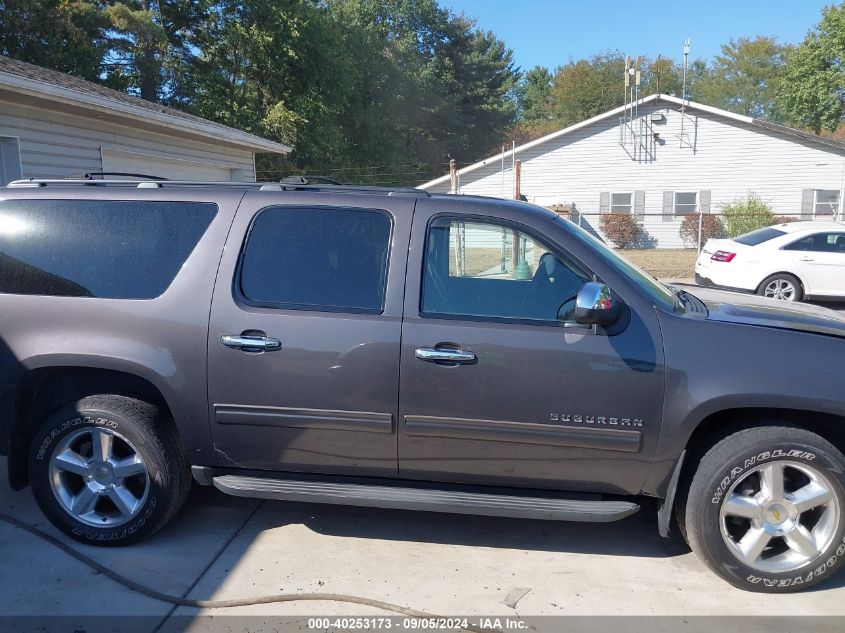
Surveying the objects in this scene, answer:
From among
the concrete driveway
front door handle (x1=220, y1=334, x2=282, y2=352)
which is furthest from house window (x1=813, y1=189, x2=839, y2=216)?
front door handle (x1=220, y1=334, x2=282, y2=352)

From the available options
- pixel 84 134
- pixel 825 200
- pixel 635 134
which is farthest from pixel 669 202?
pixel 84 134

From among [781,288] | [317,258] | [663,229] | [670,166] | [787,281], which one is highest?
[670,166]

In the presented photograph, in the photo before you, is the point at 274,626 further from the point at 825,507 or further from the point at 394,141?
the point at 394,141

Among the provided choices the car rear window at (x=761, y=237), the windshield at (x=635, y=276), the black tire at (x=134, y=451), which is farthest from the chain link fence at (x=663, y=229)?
the black tire at (x=134, y=451)

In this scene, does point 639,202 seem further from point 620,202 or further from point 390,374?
point 390,374

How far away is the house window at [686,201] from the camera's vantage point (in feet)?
87.2

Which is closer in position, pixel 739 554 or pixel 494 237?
pixel 739 554

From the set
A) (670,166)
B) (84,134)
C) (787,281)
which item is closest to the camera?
(84,134)

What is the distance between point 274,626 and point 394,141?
35553mm

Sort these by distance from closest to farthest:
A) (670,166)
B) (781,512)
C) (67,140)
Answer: (781,512) < (67,140) < (670,166)

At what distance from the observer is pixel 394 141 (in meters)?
36.9

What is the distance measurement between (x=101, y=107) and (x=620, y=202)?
2147 cm

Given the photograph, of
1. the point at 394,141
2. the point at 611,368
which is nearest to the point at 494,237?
the point at 611,368

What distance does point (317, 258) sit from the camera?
11.6ft
